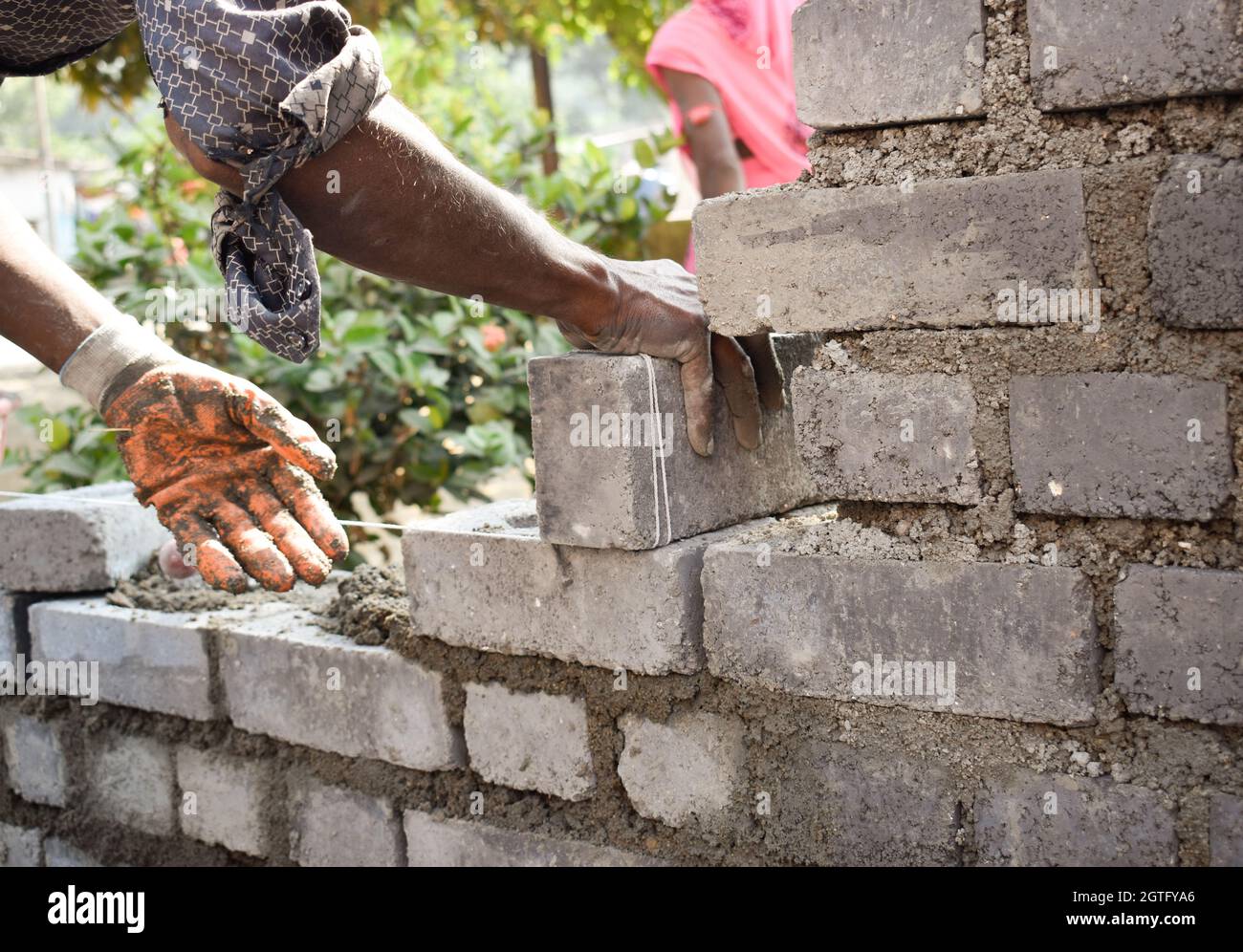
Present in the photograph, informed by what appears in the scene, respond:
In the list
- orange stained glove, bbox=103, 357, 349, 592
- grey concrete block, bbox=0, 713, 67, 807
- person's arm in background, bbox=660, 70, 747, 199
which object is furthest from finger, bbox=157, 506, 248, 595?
person's arm in background, bbox=660, 70, 747, 199

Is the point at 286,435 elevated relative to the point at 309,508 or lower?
elevated

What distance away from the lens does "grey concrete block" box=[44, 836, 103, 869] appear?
3.17 meters

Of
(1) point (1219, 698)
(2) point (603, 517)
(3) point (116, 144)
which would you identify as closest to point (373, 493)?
(3) point (116, 144)

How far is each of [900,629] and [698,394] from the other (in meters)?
0.59

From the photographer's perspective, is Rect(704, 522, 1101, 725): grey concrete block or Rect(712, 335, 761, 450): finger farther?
Rect(712, 335, 761, 450): finger

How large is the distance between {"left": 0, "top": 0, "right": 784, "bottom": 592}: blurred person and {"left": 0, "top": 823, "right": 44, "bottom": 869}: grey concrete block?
1.39 m

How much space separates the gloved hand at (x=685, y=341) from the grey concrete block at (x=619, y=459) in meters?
0.03

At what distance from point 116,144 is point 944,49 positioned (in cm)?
382

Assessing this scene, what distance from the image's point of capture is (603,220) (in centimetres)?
482

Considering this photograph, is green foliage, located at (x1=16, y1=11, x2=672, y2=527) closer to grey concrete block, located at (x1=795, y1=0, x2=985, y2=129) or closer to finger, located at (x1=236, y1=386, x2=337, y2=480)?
finger, located at (x1=236, y1=386, x2=337, y2=480)

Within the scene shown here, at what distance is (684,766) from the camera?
2369mm

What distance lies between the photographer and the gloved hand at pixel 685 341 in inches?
91.6

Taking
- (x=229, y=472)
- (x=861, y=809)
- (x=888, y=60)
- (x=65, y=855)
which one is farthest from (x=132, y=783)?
(x=888, y=60)

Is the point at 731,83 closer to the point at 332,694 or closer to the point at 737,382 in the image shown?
the point at 737,382
